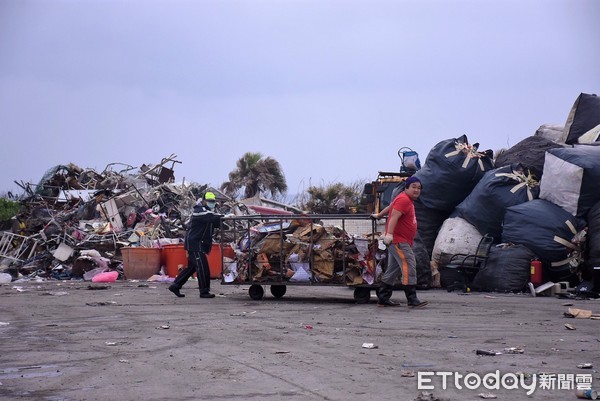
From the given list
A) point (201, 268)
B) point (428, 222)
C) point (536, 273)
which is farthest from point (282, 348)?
point (428, 222)

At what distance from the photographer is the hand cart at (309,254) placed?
12484 mm

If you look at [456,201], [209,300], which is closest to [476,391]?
[209,300]

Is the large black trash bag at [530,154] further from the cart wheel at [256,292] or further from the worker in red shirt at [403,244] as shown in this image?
the cart wheel at [256,292]

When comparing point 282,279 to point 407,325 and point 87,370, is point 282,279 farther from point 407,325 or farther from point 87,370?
point 87,370

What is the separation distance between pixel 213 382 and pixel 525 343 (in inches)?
129

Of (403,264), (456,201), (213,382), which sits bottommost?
(213,382)

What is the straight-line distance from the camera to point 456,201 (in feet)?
53.5

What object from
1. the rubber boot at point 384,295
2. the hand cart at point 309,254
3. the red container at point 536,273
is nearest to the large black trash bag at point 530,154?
the red container at point 536,273

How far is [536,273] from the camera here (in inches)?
547

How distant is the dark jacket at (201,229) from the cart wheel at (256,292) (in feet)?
3.92

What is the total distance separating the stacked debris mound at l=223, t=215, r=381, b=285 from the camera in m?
12.5

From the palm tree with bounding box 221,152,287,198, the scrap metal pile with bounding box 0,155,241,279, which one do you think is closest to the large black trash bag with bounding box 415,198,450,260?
the scrap metal pile with bounding box 0,155,241,279

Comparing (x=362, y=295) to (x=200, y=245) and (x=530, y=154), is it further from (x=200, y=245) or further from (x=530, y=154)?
(x=530, y=154)

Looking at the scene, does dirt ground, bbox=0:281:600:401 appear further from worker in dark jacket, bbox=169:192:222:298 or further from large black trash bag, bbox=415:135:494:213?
large black trash bag, bbox=415:135:494:213
